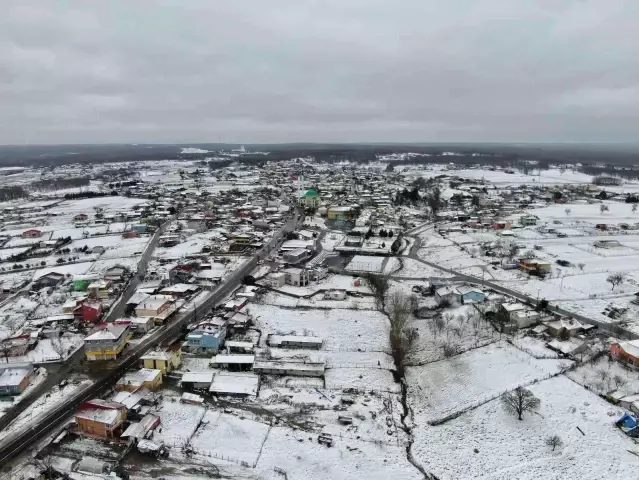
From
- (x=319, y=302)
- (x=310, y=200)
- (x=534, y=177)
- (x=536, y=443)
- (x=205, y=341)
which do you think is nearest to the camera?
(x=536, y=443)

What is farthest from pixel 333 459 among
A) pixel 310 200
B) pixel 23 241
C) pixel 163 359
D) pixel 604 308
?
pixel 310 200

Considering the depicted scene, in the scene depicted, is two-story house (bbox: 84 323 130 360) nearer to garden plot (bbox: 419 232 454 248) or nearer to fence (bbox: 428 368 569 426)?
fence (bbox: 428 368 569 426)

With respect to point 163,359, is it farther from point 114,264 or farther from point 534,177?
point 534,177

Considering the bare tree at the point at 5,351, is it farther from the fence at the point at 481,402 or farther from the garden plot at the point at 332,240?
the garden plot at the point at 332,240

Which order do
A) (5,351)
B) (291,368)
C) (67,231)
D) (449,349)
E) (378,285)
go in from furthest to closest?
1. (67,231)
2. (378,285)
3. (449,349)
4. (5,351)
5. (291,368)

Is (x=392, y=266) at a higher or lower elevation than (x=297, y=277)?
lower

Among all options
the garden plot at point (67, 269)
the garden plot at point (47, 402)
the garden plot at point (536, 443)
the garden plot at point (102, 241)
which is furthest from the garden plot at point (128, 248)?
the garden plot at point (536, 443)
